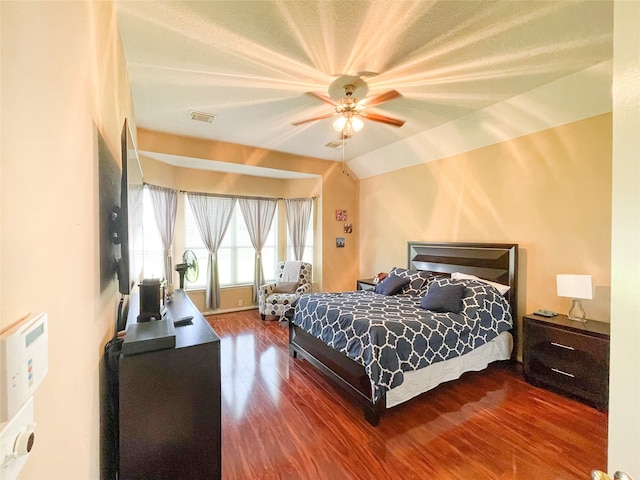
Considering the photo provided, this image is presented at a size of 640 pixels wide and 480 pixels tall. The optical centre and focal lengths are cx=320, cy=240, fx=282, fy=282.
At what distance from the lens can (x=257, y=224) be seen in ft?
18.3

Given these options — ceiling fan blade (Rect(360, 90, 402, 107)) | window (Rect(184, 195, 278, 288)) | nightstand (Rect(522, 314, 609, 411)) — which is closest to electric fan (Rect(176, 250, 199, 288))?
window (Rect(184, 195, 278, 288))

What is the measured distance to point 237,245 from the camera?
555 centimetres

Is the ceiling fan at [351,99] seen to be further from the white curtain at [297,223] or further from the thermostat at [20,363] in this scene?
the white curtain at [297,223]

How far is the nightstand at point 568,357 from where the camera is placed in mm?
2402

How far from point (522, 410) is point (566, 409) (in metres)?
0.38

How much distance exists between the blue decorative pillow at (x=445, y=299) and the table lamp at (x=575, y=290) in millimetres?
858

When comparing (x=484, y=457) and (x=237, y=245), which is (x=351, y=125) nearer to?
(x=484, y=457)

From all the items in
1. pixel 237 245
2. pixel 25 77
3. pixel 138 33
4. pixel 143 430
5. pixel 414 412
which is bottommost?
pixel 414 412

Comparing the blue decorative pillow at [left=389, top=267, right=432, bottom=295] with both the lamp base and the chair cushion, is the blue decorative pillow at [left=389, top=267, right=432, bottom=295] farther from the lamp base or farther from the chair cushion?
the chair cushion

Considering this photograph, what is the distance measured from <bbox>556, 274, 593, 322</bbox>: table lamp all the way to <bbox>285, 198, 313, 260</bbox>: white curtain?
4.02 metres

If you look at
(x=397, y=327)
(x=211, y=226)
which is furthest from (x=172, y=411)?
(x=211, y=226)

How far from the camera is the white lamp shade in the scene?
2539 mm

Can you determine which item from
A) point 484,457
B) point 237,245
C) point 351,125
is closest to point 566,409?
point 484,457

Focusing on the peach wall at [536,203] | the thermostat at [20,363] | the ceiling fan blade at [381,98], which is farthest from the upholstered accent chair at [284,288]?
the thermostat at [20,363]
